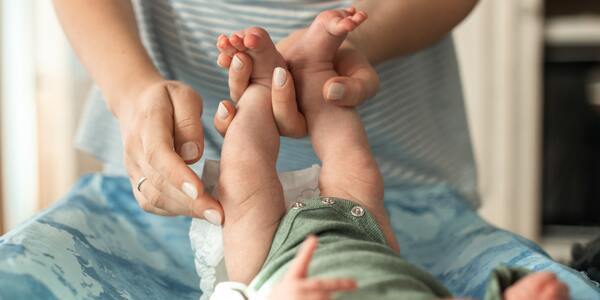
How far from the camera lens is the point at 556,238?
2.26m

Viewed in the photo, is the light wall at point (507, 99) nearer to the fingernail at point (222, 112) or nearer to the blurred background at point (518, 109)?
the blurred background at point (518, 109)

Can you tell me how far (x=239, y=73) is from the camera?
0.78 metres

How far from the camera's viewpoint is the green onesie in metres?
0.57

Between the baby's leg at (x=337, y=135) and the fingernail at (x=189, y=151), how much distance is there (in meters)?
0.12

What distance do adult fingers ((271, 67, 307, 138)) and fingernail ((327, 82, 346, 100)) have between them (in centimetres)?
4

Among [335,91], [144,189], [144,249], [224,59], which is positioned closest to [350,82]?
[335,91]

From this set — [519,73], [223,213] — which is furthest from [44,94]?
[223,213]

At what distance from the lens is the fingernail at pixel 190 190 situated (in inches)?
27.8

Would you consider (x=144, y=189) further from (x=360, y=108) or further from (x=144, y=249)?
(x=360, y=108)

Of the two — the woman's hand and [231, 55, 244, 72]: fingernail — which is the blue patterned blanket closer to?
the woman's hand

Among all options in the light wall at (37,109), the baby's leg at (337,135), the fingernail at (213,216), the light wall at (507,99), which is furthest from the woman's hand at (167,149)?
the light wall at (507,99)

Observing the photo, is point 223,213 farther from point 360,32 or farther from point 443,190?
point 443,190

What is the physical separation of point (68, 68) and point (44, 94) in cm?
9

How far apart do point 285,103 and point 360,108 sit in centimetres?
30
